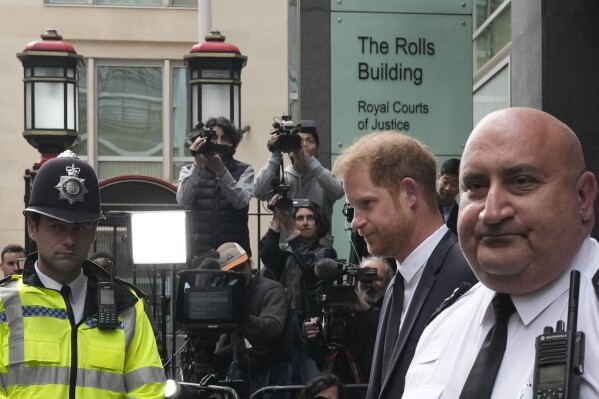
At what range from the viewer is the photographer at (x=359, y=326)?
31.0ft

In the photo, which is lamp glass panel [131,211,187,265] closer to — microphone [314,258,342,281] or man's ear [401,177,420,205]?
microphone [314,258,342,281]

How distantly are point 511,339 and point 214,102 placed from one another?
11749mm

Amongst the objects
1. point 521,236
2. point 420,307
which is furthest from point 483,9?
point 521,236

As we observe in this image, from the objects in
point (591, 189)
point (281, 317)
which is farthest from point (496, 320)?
point (281, 317)

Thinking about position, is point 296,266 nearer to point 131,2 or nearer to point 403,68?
point 403,68

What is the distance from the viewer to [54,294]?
5551mm

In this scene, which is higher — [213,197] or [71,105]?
[71,105]

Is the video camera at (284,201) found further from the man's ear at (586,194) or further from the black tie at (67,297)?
the man's ear at (586,194)

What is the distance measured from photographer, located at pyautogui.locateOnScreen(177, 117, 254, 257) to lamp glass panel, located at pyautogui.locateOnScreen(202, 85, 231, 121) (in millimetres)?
3190

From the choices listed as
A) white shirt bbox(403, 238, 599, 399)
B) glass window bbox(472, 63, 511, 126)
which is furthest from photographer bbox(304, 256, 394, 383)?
glass window bbox(472, 63, 511, 126)

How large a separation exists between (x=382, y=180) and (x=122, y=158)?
2771cm

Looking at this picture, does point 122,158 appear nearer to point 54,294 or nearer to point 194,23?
point 194,23

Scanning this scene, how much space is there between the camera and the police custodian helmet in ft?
18.5

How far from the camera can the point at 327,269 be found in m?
9.30
